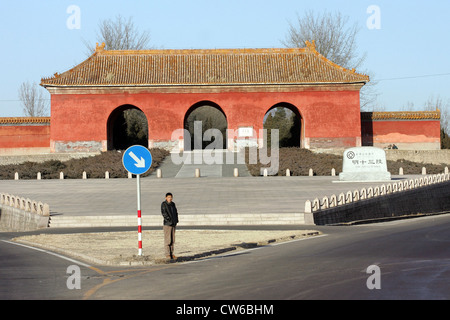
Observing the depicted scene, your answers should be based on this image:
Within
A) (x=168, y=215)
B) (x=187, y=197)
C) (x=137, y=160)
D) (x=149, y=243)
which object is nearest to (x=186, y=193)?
(x=187, y=197)

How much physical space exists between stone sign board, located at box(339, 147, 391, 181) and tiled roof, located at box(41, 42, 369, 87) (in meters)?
16.3

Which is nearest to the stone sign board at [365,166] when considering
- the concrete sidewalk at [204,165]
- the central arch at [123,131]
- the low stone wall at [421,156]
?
the concrete sidewalk at [204,165]

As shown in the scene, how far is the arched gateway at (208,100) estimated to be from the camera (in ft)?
169

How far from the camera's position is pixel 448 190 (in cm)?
3653

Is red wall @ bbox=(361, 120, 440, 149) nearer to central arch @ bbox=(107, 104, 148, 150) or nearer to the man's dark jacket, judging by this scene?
central arch @ bbox=(107, 104, 148, 150)

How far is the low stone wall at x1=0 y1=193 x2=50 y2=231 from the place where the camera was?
24500 mm

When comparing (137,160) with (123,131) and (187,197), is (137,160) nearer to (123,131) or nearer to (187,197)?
(187,197)

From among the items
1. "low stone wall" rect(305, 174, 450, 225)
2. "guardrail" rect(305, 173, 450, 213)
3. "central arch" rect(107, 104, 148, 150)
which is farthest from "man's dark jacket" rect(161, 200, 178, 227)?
"central arch" rect(107, 104, 148, 150)

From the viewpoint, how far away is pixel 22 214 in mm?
25891

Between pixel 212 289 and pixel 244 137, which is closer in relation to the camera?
pixel 212 289

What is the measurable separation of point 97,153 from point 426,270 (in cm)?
4120

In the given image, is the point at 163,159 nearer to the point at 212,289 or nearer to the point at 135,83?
the point at 135,83
